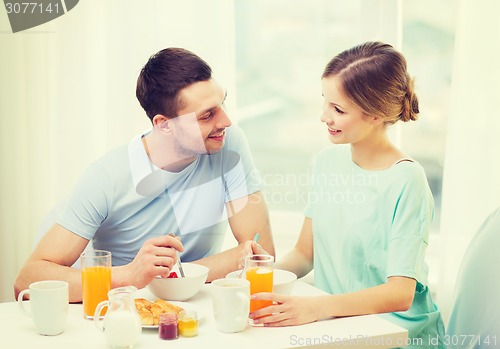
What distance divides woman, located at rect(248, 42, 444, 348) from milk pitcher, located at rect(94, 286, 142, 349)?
1.67ft

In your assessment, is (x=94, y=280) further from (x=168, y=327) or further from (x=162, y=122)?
(x=162, y=122)

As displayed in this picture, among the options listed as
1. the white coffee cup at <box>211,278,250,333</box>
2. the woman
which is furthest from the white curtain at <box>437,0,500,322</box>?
the white coffee cup at <box>211,278,250,333</box>

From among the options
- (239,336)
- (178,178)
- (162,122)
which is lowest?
(239,336)

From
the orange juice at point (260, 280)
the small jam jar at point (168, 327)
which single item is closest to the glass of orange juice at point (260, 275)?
the orange juice at point (260, 280)

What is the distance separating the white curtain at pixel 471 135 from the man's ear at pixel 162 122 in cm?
94

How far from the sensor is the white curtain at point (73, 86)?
261cm

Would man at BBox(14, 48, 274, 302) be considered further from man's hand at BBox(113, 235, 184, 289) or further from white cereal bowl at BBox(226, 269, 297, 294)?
man's hand at BBox(113, 235, 184, 289)

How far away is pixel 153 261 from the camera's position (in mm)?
1539

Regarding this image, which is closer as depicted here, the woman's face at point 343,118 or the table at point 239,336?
the table at point 239,336

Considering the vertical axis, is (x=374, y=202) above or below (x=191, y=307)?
above

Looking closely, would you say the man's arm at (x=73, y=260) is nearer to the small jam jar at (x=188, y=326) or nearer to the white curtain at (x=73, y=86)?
the small jam jar at (x=188, y=326)

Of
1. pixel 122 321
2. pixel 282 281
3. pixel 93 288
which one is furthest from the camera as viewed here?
pixel 282 281

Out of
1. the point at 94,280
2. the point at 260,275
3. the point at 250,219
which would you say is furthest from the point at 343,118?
the point at 94,280

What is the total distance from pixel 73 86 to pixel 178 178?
0.95 metres
